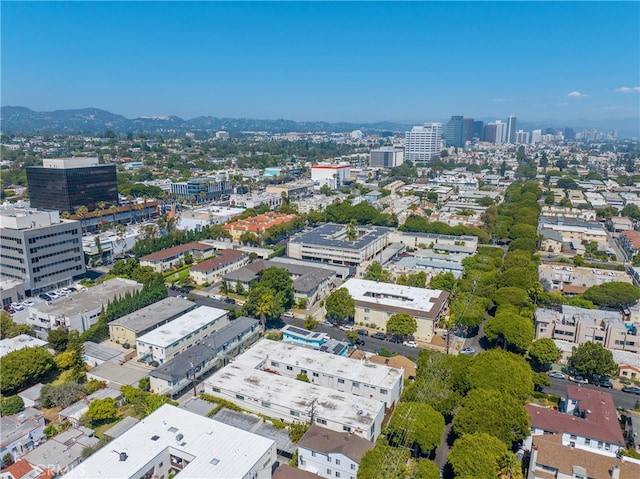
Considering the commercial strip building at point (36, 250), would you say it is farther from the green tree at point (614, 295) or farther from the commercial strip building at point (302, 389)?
the green tree at point (614, 295)

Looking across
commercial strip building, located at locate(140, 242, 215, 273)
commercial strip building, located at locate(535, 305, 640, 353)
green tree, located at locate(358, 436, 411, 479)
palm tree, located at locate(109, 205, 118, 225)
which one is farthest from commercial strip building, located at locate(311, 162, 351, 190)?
green tree, located at locate(358, 436, 411, 479)

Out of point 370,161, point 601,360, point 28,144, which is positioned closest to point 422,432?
point 601,360

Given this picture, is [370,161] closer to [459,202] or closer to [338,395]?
[459,202]

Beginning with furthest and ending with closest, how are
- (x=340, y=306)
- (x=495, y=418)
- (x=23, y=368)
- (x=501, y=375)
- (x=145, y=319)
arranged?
(x=340, y=306), (x=145, y=319), (x=23, y=368), (x=501, y=375), (x=495, y=418)

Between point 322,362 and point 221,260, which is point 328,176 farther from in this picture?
point 322,362

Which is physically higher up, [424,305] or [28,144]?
[28,144]

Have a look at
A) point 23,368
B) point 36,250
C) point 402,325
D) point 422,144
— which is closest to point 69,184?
point 36,250
